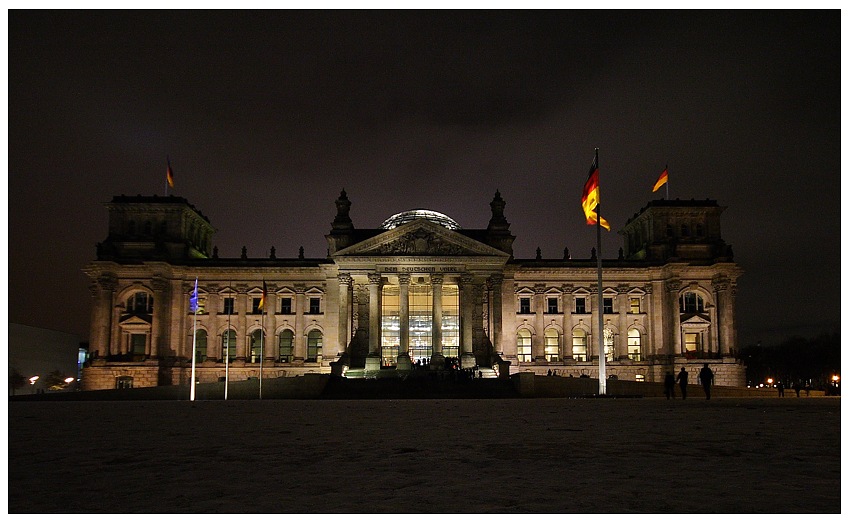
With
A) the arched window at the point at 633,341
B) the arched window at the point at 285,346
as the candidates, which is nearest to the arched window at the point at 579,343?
the arched window at the point at 633,341

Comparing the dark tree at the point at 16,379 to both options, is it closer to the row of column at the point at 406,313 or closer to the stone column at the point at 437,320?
the row of column at the point at 406,313

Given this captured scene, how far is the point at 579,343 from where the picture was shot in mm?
91688

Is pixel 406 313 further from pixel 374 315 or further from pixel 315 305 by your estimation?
pixel 315 305

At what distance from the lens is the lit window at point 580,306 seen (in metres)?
91.1

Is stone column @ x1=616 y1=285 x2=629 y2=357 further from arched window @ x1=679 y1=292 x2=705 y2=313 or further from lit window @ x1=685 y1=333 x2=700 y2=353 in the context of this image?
lit window @ x1=685 y1=333 x2=700 y2=353

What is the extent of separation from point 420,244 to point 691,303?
32879 mm

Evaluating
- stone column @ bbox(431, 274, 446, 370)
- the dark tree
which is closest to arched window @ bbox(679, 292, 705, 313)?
stone column @ bbox(431, 274, 446, 370)

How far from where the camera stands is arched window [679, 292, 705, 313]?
89.4m

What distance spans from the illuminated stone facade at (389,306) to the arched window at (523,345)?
12cm

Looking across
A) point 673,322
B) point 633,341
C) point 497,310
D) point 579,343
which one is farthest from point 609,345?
point 497,310

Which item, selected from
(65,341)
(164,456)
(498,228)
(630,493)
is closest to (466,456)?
(630,493)

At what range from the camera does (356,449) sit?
15164mm

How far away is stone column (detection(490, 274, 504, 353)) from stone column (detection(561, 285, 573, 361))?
39.4ft

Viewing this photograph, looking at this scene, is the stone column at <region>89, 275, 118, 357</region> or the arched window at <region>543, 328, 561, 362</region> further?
the arched window at <region>543, 328, 561, 362</region>
